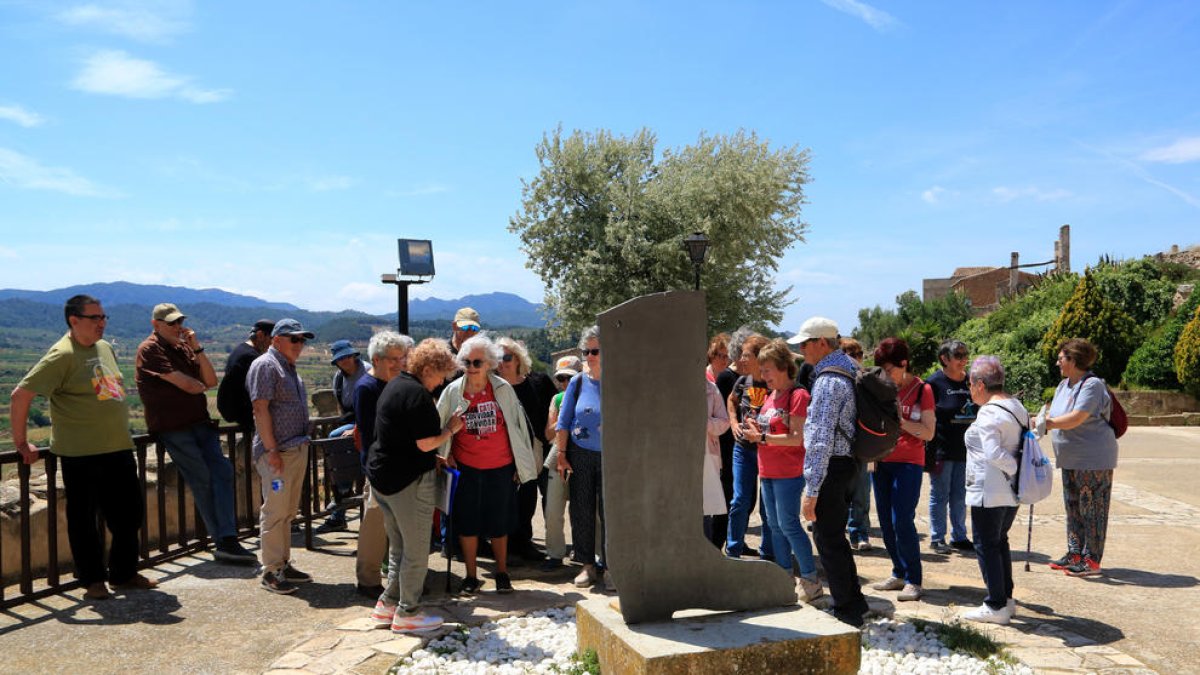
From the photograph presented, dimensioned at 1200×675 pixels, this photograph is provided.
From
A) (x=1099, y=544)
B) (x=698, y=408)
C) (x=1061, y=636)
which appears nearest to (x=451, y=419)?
(x=698, y=408)

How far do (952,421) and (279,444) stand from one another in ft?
17.2

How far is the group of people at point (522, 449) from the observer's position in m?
4.75

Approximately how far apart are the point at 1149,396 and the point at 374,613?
2045cm

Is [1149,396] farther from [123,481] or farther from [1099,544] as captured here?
[123,481]

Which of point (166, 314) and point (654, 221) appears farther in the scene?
point (654, 221)

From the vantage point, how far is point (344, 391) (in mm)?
7695

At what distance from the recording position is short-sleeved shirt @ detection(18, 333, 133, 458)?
5202 mm

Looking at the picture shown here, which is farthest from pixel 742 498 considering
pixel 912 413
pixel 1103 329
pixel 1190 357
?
pixel 1103 329

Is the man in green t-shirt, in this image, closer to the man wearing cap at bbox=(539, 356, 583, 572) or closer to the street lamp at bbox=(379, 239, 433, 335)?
the man wearing cap at bbox=(539, 356, 583, 572)

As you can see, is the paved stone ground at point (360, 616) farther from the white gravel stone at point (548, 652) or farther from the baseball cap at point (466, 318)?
the baseball cap at point (466, 318)

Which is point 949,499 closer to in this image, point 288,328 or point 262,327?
point 288,328

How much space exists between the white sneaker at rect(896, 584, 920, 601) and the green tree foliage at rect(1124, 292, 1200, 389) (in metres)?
18.3

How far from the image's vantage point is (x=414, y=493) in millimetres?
4793

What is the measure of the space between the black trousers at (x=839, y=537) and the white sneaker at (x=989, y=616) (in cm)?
69
